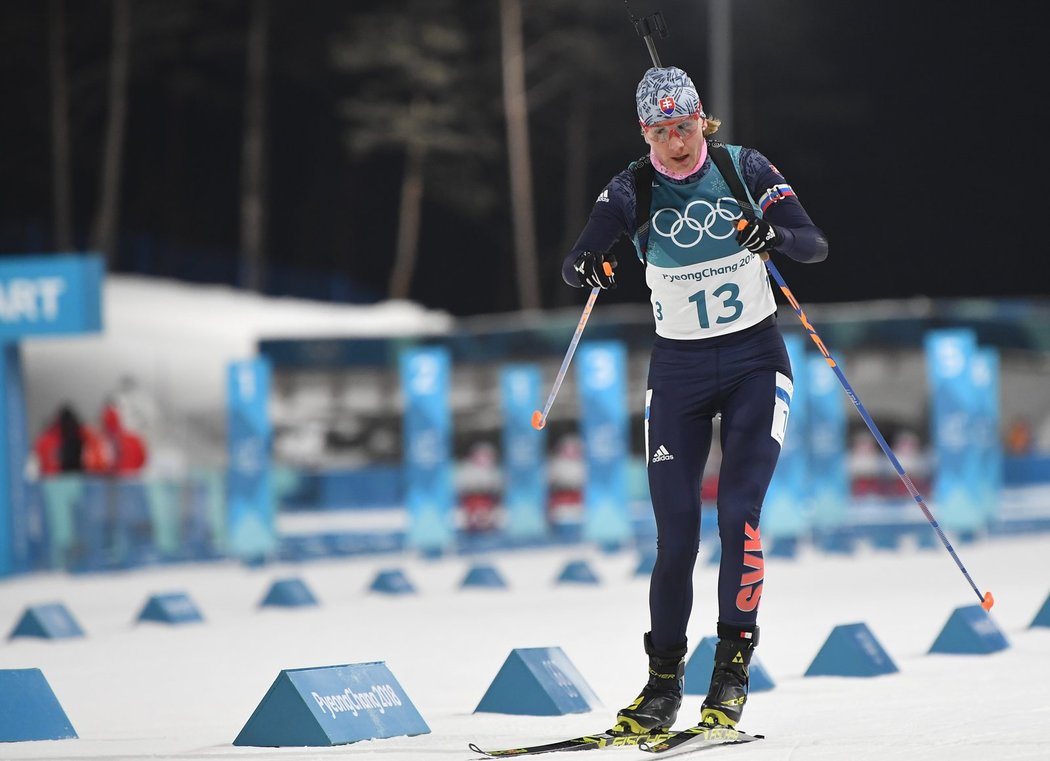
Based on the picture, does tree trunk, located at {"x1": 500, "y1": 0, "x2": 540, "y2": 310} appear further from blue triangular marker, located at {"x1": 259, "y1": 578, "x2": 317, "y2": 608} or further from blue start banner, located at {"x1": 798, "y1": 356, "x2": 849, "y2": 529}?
blue triangular marker, located at {"x1": 259, "y1": 578, "x2": 317, "y2": 608}

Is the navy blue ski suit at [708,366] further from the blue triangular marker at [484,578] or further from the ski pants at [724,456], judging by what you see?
the blue triangular marker at [484,578]

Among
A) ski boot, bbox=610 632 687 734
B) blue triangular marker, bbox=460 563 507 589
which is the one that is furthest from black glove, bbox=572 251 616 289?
blue triangular marker, bbox=460 563 507 589

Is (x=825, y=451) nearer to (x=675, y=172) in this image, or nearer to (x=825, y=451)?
(x=825, y=451)

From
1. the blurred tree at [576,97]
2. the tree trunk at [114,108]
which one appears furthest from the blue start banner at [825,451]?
the tree trunk at [114,108]

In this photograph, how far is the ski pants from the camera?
615 cm

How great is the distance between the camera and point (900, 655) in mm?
8891

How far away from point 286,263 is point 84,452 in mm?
34991

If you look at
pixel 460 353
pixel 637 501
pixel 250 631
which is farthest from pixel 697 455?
pixel 460 353

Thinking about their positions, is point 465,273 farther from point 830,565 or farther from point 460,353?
point 830,565

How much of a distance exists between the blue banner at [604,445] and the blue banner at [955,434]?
3588 mm

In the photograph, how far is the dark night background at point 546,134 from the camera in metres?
44.5

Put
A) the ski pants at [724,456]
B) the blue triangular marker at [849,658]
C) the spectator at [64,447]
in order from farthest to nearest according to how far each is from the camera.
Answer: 1. the spectator at [64,447]
2. the blue triangular marker at [849,658]
3. the ski pants at [724,456]

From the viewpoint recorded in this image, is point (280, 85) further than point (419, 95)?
Yes

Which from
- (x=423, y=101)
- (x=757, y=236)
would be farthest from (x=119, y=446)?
(x=423, y=101)
